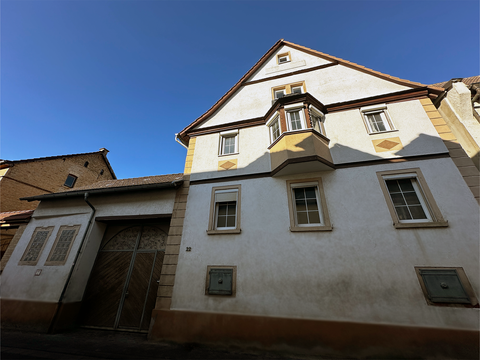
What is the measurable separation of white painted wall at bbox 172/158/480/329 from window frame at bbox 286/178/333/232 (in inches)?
6.5

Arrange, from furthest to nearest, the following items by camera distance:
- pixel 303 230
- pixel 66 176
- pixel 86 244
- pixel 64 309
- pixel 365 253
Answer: pixel 66 176 → pixel 86 244 → pixel 64 309 → pixel 303 230 → pixel 365 253

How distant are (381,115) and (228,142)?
254 inches

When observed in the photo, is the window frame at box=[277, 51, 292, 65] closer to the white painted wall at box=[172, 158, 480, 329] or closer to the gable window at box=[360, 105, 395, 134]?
the gable window at box=[360, 105, 395, 134]

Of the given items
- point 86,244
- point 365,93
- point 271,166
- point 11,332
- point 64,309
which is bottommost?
point 11,332

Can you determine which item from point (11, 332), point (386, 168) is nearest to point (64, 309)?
point (11, 332)

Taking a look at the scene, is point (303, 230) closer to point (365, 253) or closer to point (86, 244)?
point (365, 253)

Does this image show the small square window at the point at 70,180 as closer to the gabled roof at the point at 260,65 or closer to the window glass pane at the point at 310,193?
the gabled roof at the point at 260,65

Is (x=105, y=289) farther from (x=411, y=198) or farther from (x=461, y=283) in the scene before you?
(x=411, y=198)

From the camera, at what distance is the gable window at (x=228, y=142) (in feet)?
30.3

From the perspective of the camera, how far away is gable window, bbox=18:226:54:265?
27.7 feet

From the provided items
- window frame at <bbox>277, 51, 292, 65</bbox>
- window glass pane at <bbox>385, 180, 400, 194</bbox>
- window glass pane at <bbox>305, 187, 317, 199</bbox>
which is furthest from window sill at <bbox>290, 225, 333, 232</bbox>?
window frame at <bbox>277, 51, 292, 65</bbox>

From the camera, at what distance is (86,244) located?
27.6 ft

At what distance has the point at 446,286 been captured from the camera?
501 cm

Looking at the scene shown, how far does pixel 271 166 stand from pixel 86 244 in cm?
837
